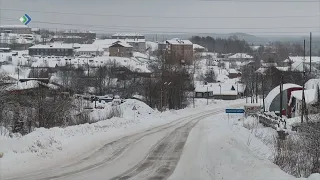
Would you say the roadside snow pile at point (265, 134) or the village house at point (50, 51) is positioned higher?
the village house at point (50, 51)

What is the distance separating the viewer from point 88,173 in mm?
15430

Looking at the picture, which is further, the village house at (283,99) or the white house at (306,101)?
the village house at (283,99)

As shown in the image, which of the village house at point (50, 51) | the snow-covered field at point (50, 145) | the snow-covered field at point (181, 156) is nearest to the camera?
the snow-covered field at point (181, 156)

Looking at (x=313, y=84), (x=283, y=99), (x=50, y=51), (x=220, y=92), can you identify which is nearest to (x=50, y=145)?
(x=283, y=99)

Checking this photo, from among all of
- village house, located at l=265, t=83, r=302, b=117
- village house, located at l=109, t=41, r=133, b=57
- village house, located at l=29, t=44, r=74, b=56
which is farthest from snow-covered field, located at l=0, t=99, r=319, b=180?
village house, located at l=29, t=44, r=74, b=56

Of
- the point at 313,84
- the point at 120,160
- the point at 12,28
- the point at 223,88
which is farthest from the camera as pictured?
the point at 12,28

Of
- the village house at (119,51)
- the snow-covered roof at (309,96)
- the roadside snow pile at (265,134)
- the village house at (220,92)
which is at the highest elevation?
the village house at (119,51)

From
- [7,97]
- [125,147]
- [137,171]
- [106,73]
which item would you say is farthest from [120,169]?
[106,73]

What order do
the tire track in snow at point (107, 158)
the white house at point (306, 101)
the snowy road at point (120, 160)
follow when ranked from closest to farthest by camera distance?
the tire track in snow at point (107, 158), the snowy road at point (120, 160), the white house at point (306, 101)

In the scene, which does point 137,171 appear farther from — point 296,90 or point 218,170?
point 296,90

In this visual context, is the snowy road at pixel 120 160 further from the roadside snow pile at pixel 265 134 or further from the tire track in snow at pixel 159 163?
the roadside snow pile at pixel 265 134

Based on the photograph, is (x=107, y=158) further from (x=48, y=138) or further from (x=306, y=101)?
(x=306, y=101)

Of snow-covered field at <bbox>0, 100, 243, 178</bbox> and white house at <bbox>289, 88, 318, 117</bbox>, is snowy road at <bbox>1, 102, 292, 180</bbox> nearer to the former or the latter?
snow-covered field at <bbox>0, 100, 243, 178</bbox>

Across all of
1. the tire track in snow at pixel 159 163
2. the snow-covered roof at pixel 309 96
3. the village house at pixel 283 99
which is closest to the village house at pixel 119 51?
the village house at pixel 283 99
